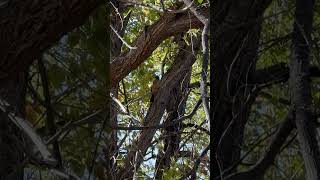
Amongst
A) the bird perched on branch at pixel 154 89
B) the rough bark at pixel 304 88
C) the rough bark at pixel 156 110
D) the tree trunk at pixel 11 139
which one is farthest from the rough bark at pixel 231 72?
the bird perched on branch at pixel 154 89

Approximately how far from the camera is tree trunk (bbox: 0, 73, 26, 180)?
3.15 feet

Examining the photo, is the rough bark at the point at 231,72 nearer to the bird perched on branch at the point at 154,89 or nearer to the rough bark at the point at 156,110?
the rough bark at the point at 156,110

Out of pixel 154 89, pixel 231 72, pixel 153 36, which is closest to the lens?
pixel 231 72

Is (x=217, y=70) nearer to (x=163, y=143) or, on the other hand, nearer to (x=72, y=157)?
(x=72, y=157)

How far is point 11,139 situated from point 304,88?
19.5 inches

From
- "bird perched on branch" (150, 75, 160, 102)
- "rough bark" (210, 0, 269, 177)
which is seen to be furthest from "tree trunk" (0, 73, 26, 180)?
"bird perched on branch" (150, 75, 160, 102)

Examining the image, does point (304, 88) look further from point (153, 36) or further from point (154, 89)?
point (154, 89)

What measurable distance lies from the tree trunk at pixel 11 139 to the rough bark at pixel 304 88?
0.46 m

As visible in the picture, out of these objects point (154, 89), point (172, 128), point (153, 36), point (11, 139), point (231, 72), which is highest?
point (153, 36)

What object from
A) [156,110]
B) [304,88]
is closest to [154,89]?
[156,110]

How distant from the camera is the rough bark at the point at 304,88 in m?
0.94

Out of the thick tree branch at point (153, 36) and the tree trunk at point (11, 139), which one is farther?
the thick tree branch at point (153, 36)

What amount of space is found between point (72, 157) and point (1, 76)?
19cm

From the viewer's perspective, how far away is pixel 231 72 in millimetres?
1080
